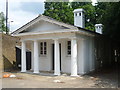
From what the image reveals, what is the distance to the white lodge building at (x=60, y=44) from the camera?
450 inches

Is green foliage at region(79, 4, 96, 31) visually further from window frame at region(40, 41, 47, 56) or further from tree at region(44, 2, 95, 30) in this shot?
window frame at region(40, 41, 47, 56)

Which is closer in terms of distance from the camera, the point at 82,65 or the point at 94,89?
the point at 94,89

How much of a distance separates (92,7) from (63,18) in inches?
268

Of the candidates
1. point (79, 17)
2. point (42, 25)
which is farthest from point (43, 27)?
point (79, 17)

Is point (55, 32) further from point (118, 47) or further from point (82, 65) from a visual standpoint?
point (118, 47)

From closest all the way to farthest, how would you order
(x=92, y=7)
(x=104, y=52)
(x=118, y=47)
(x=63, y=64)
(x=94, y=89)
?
(x=94, y=89) < (x=63, y=64) < (x=104, y=52) < (x=118, y=47) < (x=92, y=7)

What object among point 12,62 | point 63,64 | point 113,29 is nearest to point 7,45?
point 12,62

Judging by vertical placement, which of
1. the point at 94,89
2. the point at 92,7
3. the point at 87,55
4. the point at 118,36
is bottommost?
the point at 94,89

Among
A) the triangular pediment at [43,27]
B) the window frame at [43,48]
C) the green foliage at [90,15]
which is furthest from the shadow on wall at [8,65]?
the green foliage at [90,15]

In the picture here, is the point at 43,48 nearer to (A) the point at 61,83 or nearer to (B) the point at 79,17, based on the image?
(A) the point at 61,83

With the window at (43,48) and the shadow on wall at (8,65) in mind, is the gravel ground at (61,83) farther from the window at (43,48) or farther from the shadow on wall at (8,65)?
the shadow on wall at (8,65)

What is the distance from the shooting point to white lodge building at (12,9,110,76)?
11.4m

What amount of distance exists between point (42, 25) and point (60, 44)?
225 centimetres

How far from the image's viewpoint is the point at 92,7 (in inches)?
1344
